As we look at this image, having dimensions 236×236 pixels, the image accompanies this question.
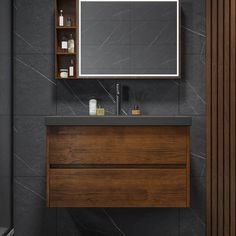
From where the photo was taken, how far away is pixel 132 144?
2.61 meters

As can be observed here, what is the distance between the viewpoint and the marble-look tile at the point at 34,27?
121 inches

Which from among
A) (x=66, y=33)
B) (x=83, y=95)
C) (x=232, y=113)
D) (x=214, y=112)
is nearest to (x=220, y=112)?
(x=214, y=112)

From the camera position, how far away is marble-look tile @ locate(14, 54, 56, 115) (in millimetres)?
3090

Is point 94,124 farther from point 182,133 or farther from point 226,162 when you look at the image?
point 226,162

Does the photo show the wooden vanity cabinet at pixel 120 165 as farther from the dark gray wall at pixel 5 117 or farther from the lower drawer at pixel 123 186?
the dark gray wall at pixel 5 117

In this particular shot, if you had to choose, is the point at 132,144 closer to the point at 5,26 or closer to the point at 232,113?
the point at 232,113

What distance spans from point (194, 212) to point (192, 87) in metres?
0.93

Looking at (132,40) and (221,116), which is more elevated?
(132,40)

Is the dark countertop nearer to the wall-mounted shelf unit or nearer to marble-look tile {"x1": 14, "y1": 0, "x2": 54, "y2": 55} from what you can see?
the wall-mounted shelf unit

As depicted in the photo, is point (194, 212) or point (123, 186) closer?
point (123, 186)

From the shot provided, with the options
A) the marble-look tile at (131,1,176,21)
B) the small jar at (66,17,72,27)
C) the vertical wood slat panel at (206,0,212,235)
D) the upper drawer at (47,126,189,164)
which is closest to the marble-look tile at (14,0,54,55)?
the small jar at (66,17,72,27)

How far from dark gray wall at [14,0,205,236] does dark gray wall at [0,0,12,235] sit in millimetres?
91

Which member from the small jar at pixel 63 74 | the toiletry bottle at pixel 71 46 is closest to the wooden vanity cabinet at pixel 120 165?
the small jar at pixel 63 74

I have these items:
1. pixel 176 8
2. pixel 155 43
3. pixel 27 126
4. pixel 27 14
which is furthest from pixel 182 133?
pixel 27 14
